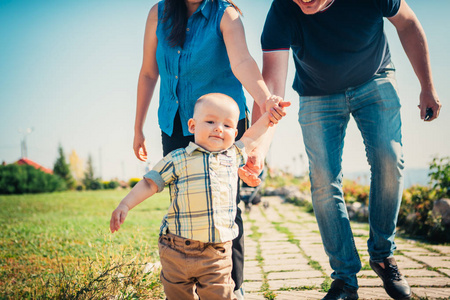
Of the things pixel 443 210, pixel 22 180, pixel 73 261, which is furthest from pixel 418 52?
pixel 22 180

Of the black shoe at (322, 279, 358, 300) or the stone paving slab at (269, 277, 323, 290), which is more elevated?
the black shoe at (322, 279, 358, 300)

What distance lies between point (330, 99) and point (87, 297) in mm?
1914

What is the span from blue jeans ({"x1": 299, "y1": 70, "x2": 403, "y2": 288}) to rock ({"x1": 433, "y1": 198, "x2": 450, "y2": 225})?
3.24 m

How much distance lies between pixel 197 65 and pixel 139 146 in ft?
2.27

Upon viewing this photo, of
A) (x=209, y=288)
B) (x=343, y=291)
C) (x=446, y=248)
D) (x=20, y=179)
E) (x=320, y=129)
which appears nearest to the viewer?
(x=209, y=288)

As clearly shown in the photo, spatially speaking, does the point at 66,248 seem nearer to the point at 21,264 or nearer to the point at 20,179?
the point at 21,264

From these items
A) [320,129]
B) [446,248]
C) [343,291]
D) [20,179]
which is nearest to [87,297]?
[343,291]

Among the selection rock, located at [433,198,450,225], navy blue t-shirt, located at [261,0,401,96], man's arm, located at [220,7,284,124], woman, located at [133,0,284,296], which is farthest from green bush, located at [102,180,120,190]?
man's arm, located at [220,7,284,124]

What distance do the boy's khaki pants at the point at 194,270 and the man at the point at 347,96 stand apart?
0.82 m

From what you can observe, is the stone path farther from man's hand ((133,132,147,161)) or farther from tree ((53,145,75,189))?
tree ((53,145,75,189))

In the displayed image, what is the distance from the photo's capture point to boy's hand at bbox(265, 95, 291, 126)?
175cm

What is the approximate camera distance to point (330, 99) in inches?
91.9

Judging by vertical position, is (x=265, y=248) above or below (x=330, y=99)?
below

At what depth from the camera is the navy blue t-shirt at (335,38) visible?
7.05 ft
